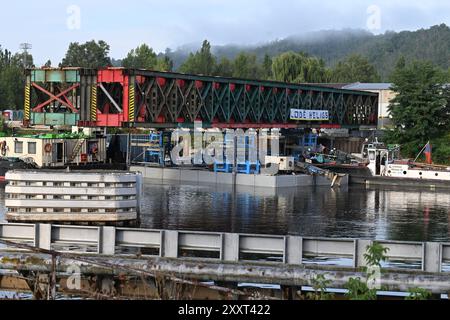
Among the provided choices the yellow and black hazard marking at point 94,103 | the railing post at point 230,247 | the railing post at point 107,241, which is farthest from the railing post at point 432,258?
the yellow and black hazard marking at point 94,103

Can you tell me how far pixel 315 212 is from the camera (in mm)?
65562

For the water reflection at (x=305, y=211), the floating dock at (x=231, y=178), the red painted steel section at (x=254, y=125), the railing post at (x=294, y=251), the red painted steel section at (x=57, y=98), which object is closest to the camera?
the railing post at (x=294, y=251)

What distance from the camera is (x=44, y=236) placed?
30.7 metres

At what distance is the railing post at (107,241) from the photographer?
97.6 ft

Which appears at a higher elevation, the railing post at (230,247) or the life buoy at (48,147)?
the life buoy at (48,147)

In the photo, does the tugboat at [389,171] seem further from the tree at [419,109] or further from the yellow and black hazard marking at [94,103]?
the yellow and black hazard marking at [94,103]

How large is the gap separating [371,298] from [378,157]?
3215 inches

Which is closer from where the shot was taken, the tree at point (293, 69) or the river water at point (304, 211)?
the river water at point (304, 211)

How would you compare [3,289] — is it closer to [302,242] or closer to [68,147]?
[302,242]

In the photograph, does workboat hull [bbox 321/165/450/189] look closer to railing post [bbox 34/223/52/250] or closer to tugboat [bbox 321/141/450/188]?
tugboat [bbox 321/141/450/188]

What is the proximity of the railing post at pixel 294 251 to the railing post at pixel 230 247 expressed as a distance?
164cm

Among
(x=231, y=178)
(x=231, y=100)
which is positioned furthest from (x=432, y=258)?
(x=231, y=100)
